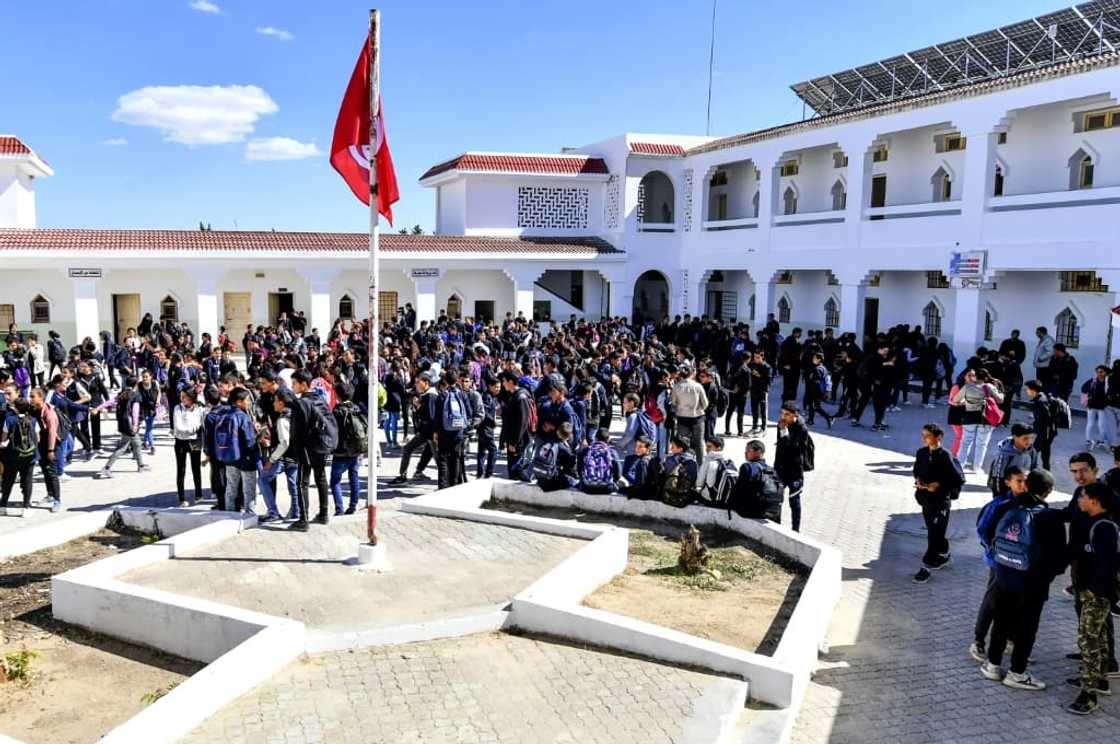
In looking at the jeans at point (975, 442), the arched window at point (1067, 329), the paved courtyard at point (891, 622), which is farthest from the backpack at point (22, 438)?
the arched window at point (1067, 329)

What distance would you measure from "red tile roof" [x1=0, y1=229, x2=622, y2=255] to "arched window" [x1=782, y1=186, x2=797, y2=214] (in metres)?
6.00

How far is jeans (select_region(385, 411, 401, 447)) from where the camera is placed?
1381 cm

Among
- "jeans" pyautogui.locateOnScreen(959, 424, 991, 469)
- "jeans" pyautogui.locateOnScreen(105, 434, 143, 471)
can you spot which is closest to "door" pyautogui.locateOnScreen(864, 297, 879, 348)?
"jeans" pyautogui.locateOnScreen(959, 424, 991, 469)

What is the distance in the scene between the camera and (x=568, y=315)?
3209cm

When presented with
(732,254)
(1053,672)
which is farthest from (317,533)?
(732,254)

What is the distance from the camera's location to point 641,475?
9.72m

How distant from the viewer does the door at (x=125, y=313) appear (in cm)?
2669

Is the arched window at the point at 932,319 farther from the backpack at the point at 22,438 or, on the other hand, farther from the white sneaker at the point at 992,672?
the backpack at the point at 22,438

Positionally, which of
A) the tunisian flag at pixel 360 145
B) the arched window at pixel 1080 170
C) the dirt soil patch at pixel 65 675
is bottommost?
the dirt soil patch at pixel 65 675

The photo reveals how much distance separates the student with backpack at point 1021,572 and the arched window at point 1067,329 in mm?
16377

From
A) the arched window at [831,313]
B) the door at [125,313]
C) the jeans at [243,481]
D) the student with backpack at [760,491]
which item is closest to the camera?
the student with backpack at [760,491]

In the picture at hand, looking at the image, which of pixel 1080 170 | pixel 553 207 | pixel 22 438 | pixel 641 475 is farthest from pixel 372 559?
pixel 553 207

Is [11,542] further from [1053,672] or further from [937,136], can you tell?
[937,136]

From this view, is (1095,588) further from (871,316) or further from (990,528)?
(871,316)
